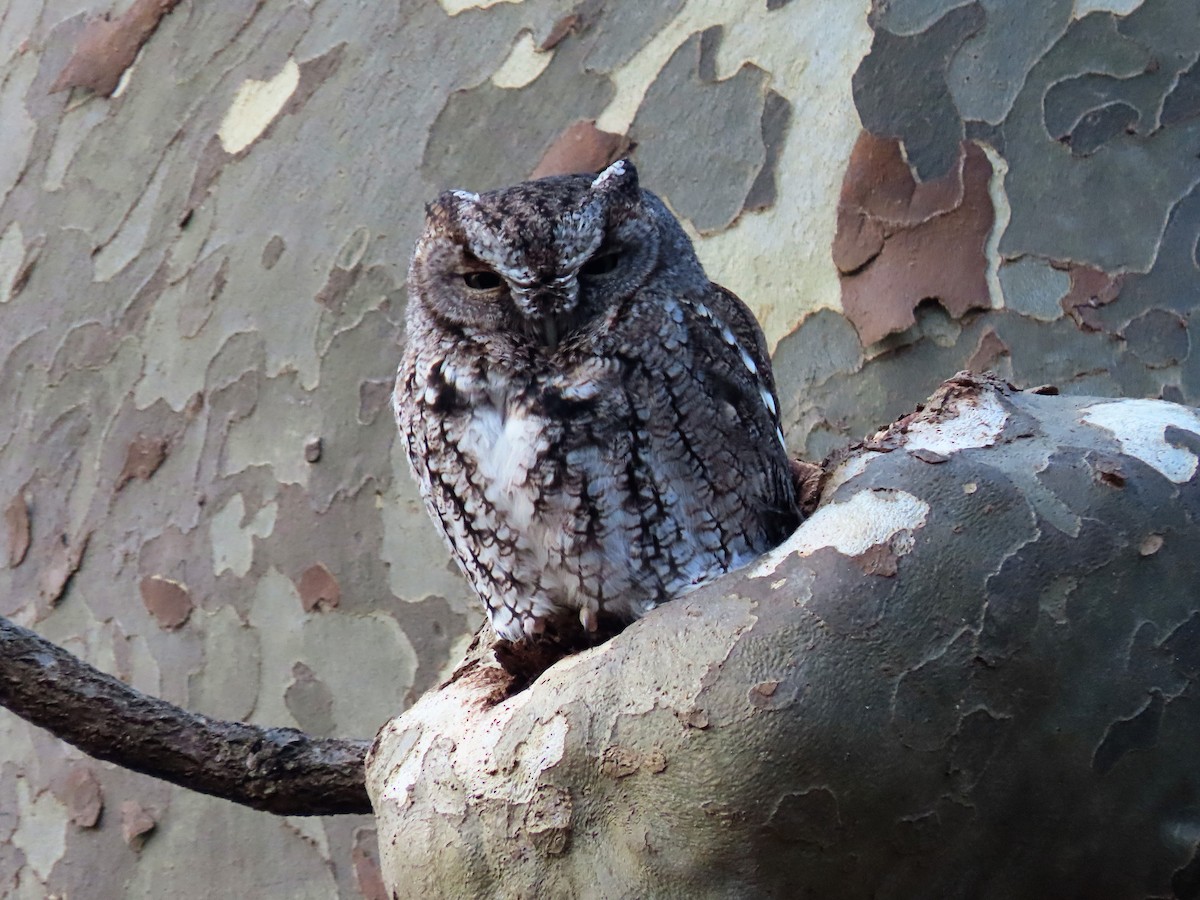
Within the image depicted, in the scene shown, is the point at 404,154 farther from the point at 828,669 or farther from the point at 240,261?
the point at 828,669

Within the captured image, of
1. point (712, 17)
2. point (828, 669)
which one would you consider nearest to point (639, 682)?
point (828, 669)

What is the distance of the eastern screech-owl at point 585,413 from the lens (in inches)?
73.1

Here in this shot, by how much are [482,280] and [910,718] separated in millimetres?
992

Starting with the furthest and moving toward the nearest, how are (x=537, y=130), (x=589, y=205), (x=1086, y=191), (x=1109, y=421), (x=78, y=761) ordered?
(x=78, y=761), (x=537, y=130), (x=1086, y=191), (x=589, y=205), (x=1109, y=421)

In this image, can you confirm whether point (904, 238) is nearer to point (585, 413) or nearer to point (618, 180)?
point (618, 180)

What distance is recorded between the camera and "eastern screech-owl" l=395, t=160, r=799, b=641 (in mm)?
1856

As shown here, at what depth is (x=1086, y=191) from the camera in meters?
2.33

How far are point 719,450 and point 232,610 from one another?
1806 millimetres

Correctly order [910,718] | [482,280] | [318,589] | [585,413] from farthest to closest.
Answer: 1. [318,589]
2. [482,280]
3. [585,413]
4. [910,718]

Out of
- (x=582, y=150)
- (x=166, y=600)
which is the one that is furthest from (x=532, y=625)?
(x=166, y=600)

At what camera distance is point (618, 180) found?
6.52ft

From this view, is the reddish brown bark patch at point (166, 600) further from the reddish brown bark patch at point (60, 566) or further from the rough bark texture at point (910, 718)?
the rough bark texture at point (910, 718)

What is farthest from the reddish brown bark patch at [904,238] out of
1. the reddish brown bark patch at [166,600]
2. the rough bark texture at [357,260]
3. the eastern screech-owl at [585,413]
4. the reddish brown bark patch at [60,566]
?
the reddish brown bark patch at [60,566]

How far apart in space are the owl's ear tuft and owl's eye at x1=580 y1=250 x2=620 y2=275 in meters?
0.10
